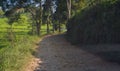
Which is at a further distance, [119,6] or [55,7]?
[55,7]

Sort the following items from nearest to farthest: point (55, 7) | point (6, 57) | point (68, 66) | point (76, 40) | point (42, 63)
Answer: point (6, 57) → point (68, 66) → point (42, 63) → point (76, 40) → point (55, 7)

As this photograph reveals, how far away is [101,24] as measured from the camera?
61.6ft

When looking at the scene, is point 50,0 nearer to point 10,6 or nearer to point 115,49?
point 10,6

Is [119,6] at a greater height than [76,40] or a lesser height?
greater

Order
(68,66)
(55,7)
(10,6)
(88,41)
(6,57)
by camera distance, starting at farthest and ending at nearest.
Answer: (55,7), (10,6), (88,41), (68,66), (6,57)

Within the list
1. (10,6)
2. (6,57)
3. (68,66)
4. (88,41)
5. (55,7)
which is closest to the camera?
(6,57)

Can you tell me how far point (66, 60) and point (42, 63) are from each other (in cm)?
130

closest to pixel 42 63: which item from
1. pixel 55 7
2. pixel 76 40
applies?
pixel 76 40

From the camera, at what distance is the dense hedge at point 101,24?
17.3 metres

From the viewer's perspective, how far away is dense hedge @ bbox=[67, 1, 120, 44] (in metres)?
17.3

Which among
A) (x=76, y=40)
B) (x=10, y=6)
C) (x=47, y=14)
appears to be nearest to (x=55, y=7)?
(x=47, y=14)

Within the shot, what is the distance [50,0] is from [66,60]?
39.7 m

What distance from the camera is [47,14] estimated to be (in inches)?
2315

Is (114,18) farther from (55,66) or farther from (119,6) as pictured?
(55,66)
